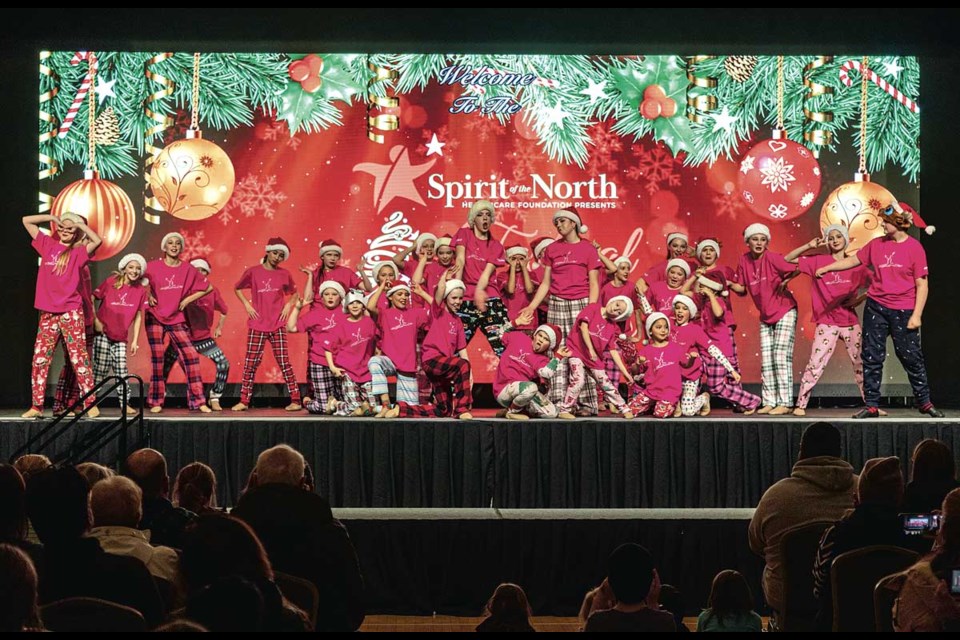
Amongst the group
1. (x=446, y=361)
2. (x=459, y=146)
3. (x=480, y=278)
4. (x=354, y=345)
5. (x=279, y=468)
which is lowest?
(x=279, y=468)

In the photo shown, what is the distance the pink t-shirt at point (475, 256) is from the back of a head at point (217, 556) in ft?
21.8

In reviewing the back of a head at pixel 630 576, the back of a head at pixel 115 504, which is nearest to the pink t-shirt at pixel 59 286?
the back of a head at pixel 115 504

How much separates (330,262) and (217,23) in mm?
3115

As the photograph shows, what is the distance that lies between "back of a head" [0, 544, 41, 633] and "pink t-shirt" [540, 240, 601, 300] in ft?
23.0

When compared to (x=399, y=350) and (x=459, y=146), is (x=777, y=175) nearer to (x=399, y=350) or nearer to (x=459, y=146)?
(x=459, y=146)

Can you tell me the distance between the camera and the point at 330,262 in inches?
396

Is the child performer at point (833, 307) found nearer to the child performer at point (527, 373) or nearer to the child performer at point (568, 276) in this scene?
the child performer at point (568, 276)

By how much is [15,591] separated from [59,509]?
893mm

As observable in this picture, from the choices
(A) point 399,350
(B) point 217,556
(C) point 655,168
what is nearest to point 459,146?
(C) point 655,168

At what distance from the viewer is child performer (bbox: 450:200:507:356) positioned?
9.55 m

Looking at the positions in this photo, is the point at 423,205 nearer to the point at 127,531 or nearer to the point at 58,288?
the point at 58,288

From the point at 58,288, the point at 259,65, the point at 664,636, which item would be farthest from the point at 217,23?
the point at 664,636

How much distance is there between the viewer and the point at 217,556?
9.75ft

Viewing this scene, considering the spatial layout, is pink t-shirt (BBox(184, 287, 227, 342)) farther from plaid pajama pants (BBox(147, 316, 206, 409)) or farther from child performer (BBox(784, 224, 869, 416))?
child performer (BBox(784, 224, 869, 416))
